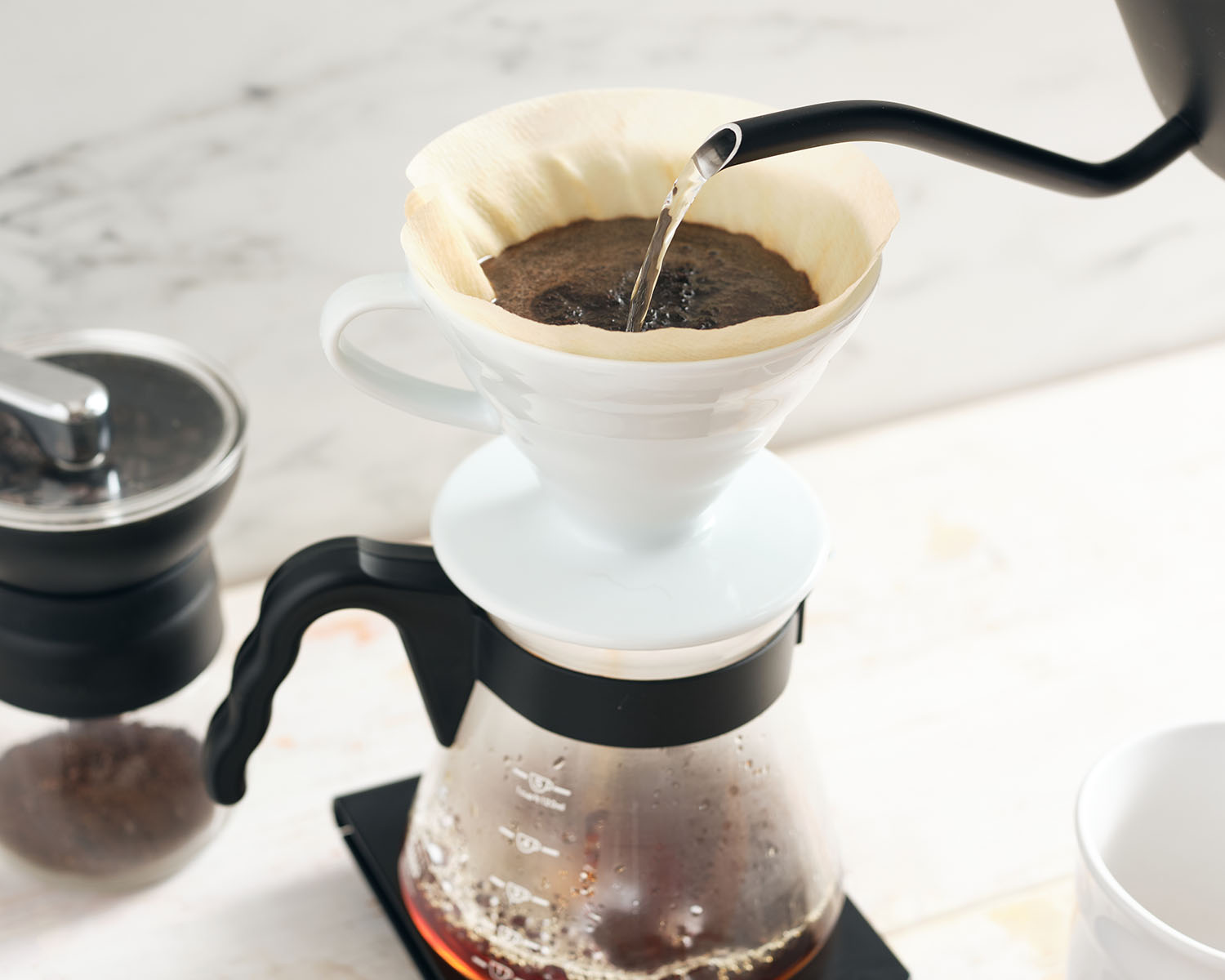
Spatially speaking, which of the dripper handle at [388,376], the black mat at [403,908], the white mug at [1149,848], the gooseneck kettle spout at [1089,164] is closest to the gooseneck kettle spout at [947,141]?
the gooseneck kettle spout at [1089,164]

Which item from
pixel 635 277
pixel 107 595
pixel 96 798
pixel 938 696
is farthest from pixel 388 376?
pixel 938 696

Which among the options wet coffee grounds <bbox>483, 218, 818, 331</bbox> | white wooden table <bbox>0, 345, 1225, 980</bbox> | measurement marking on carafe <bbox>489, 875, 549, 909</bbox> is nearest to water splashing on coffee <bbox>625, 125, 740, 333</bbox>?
wet coffee grounds <bbox>483, 218, 818, 331</bbox>

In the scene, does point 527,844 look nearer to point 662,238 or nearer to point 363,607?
point 363,607

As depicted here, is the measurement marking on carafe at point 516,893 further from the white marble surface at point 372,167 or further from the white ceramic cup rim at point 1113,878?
the white marble surface at point 372,167

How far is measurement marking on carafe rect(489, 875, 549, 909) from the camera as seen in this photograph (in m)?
0.53

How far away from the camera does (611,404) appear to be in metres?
0.39

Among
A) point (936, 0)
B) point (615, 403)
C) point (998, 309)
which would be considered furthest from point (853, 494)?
point (615, 403)

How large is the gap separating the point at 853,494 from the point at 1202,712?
0.88 ft

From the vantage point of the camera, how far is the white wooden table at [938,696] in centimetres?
63

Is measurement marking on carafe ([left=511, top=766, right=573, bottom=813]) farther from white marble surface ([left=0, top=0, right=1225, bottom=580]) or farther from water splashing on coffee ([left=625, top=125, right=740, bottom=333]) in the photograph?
white marble surface ([left=0, top=0, right=1225, bottom=580])

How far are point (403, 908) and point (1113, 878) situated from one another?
30 cm

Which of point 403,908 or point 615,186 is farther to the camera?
point 403,908

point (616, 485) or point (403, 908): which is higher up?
point (616, 485)

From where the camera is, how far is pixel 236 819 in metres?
0.69
